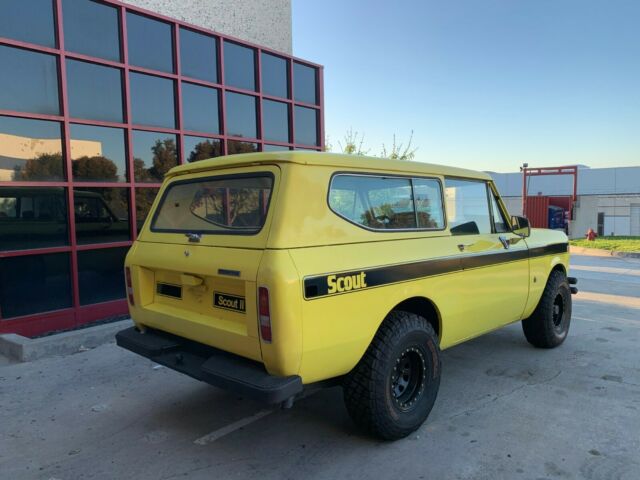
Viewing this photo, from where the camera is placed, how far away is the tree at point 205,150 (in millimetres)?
7366

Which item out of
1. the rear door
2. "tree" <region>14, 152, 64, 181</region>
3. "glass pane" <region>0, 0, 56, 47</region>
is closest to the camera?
the rear door

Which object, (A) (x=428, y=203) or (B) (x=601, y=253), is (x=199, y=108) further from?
(B) (x=601, y=253)

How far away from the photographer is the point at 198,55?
736 cm

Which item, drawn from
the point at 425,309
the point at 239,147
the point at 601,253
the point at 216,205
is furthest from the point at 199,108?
the point at 601,253

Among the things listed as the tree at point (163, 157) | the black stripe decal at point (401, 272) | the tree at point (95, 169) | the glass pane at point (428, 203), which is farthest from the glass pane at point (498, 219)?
the tree at point (95, 169)

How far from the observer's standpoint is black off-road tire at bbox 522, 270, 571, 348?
518cm

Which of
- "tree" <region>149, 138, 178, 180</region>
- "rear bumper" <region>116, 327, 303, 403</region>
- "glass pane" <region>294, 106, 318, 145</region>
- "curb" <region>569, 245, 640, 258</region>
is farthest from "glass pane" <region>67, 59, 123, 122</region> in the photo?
"curb" <region>569, 245, 640, 258</region>

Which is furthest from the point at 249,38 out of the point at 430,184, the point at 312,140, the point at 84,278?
the point at 430,184

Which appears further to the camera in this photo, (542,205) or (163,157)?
(542,205)

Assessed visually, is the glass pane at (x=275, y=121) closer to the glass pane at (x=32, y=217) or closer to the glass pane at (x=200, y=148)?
the glass pane at (x=200, y=148)

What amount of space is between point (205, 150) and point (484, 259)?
4.89 metres

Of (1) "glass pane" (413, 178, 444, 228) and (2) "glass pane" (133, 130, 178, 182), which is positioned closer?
(1) "glass pane" (413, 178, 444, 228)

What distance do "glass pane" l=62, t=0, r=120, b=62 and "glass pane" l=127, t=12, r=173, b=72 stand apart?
209mm

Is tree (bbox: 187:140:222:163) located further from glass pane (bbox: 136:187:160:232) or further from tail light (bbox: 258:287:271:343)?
tail light (bbox: 258:287:271:343)
